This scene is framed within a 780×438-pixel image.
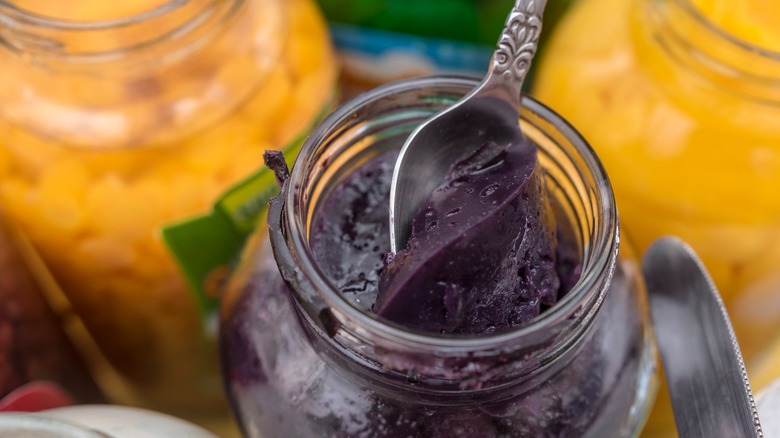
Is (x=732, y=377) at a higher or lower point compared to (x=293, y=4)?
lower

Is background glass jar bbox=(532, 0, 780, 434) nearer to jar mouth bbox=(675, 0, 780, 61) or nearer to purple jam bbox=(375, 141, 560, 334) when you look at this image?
jar mouth bbox=(675, 0, 780, 61)

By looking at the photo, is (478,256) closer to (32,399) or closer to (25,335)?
(32,399)

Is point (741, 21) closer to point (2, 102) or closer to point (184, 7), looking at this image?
point (184, 7)

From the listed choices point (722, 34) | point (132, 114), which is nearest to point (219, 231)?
point (132, 114)

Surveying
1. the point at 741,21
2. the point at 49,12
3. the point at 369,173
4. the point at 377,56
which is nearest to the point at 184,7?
the point at 49,12

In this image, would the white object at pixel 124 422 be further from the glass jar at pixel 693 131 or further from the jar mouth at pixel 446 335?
the glass jar at pixel 693 131

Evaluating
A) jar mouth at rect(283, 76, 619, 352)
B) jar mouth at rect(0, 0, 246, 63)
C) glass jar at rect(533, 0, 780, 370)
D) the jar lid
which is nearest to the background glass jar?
glass jar at rect(533, 0, 780, 370)
